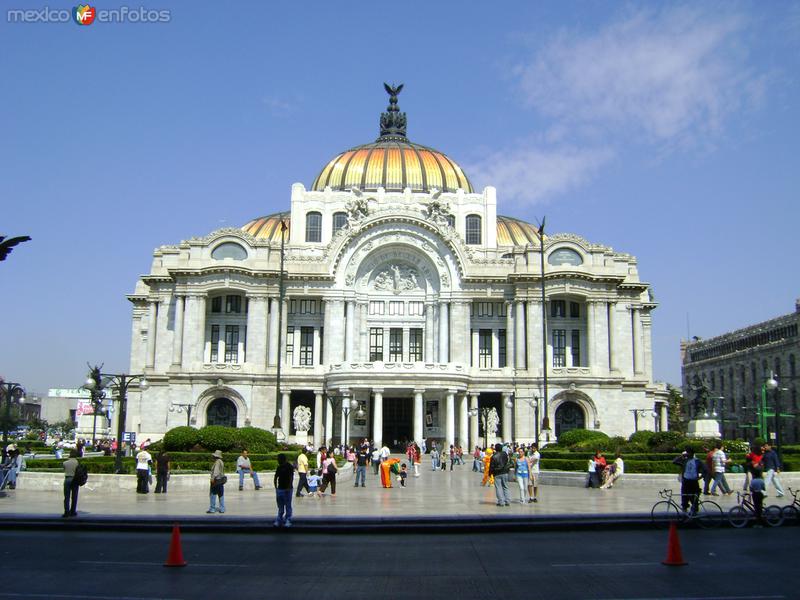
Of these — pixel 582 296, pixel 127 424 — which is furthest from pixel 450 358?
pixel 127 424

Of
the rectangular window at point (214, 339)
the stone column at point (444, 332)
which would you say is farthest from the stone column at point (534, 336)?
the rectangular window at point (214, 339)

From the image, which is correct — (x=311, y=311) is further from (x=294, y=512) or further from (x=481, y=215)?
(x=294, y=512)

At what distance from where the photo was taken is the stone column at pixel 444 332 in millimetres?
74250

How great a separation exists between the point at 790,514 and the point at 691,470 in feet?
9.10

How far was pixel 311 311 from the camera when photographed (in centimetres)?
7669

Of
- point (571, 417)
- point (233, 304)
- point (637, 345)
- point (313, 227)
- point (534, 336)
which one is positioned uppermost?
point (313, 227)

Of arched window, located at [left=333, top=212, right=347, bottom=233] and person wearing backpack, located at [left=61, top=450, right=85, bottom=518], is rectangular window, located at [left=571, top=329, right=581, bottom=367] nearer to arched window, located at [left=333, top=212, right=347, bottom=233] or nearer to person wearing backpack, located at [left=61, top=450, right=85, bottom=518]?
arched window, located at [left=333, top=212, right=347, bottom=233]

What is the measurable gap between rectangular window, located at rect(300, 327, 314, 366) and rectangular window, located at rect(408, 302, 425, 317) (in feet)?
29.9

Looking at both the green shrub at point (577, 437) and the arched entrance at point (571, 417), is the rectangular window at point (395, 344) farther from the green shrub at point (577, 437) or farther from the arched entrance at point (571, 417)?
the green shrub at point (577, 437)

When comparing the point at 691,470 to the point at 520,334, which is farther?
the point at 520,334

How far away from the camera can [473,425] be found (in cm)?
7294

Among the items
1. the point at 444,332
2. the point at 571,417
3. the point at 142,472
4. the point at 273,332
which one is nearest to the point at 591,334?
the point at 571,417

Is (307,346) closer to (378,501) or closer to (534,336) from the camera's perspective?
(534,336)

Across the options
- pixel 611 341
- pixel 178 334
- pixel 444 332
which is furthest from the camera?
pixel 444 332
